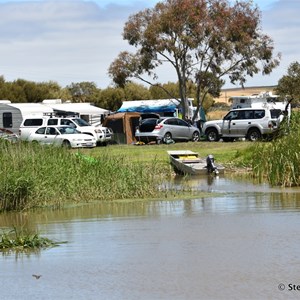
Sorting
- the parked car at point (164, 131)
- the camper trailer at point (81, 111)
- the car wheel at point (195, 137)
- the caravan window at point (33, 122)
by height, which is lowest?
the car wheel at point (195, 137)

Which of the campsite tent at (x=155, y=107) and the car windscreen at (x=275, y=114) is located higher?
the campsite tent at (x=155, y=107)

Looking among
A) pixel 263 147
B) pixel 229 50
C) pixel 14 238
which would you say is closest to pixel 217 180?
pixel 263 147

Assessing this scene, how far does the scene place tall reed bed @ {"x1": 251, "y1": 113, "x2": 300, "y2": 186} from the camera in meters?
22.2

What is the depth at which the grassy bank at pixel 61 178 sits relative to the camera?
1783 centimetres

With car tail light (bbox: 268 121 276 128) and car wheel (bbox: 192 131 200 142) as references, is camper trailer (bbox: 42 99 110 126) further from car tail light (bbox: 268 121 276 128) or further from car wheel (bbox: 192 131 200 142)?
car tail light (bbox: 268 121 276 128)

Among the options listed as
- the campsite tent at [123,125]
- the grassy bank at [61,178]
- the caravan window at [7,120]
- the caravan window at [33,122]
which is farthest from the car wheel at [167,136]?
the grassy bank at [61,178]

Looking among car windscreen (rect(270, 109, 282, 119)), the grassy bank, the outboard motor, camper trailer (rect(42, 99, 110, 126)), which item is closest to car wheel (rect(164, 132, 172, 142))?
car windscreen (rect(270, 109, 282, 119))

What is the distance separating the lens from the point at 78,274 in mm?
11320

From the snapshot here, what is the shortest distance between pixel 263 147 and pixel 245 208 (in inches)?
278

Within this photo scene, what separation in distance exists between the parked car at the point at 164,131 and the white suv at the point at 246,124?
6.70 ft

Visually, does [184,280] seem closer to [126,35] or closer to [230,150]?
[230,150]

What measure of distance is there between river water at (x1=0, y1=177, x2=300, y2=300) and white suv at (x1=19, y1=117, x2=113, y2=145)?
2383 centimetres

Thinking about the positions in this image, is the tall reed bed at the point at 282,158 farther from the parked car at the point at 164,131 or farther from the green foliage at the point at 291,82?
the green foliage at the point at 291,82

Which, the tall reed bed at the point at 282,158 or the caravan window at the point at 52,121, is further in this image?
the caravan window at the point at 52,121
